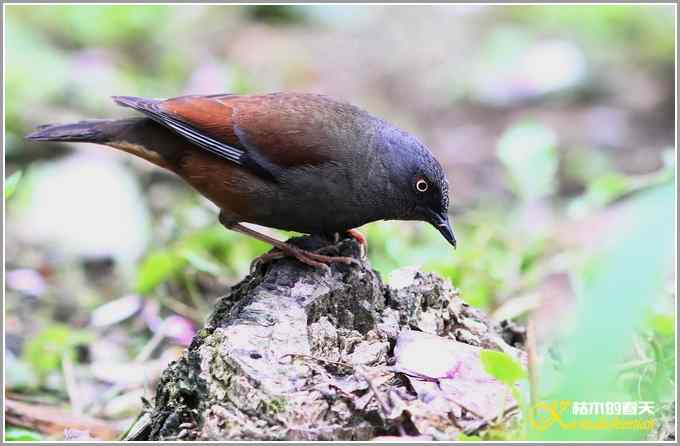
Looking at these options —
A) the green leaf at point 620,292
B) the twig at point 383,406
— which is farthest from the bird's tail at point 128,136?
the green leaf at point 620,292

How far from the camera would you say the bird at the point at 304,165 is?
16.2 feet

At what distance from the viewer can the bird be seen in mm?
4930

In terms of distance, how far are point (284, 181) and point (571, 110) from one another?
7144 millimetres

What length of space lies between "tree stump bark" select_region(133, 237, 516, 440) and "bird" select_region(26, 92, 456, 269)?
0.67 metres

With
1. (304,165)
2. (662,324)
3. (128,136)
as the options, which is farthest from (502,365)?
(128,136)

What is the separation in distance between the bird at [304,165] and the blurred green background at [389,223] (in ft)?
2.74

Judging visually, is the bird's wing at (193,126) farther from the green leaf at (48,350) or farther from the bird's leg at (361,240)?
the green leaf at (48,350)

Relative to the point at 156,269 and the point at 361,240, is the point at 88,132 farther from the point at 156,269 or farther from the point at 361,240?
the point at 361,240

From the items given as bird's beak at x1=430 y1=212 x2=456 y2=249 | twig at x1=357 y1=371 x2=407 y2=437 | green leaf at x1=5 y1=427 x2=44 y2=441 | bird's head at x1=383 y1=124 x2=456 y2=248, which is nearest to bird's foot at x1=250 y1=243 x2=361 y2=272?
bird's head at x1=383 y1=124 x2=456 y2=248

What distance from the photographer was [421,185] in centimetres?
498

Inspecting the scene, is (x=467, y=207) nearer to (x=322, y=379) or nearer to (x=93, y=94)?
(x=93, y=94)

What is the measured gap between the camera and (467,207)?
906cm

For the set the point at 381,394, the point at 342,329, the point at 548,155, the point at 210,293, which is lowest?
the point at 381,394

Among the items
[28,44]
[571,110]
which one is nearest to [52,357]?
[28,44]
